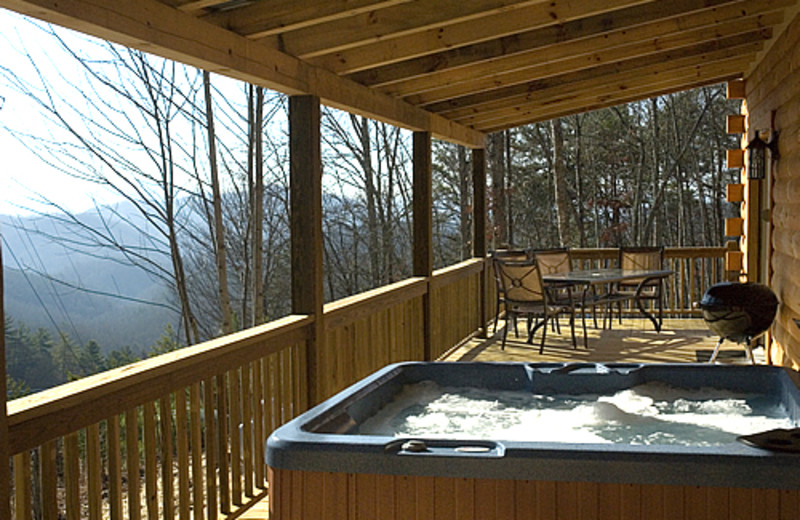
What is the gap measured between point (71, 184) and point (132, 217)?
2.24ft

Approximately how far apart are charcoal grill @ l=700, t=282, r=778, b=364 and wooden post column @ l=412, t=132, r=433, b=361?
232 cm

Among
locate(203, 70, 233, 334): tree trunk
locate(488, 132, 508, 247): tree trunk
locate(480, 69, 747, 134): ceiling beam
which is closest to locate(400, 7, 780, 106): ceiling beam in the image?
locate(480, 69, 747, 134): ceiling beam

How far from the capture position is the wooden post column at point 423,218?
6.72 metres

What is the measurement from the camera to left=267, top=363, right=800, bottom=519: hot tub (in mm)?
2379

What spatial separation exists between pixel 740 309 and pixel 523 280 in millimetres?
2749

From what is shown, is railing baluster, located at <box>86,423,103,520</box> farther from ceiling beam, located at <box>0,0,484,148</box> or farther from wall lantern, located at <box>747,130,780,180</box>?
wall lantern, located at <box>747,130,780,180</box>

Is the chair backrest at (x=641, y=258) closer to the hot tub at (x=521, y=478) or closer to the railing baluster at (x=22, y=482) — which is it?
the hot tub at (x=521, y=478)

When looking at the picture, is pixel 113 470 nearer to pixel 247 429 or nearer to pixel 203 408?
pixel 203 408

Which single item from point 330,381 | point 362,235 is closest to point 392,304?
point 330,381

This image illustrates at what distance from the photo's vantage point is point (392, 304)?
5.91 meters

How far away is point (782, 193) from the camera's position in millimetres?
5438

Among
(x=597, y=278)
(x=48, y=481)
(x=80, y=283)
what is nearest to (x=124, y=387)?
(x=48, y=481)

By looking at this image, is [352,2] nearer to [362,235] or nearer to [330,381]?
[330,381]

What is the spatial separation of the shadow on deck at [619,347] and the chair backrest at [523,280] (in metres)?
0.52
